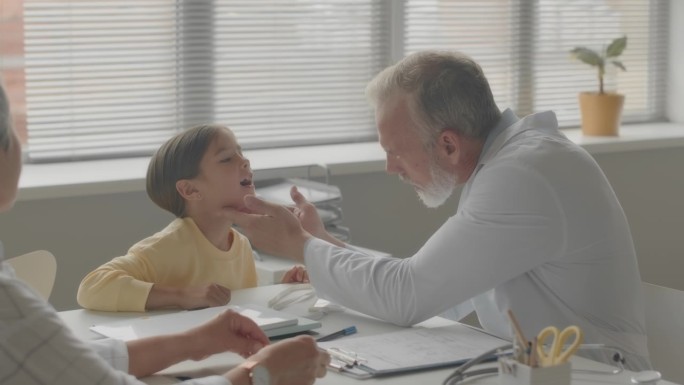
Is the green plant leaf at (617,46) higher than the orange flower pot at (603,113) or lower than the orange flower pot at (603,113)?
higher

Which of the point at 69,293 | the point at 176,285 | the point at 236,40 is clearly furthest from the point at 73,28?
the point at 176,285

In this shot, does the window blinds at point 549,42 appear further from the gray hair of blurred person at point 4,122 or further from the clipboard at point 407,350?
the gray hair of blurred person at point 4,122

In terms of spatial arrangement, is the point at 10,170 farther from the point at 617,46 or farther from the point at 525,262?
the point at 617,46

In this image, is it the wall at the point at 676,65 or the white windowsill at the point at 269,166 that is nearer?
the white windowsill at the point at 269,166

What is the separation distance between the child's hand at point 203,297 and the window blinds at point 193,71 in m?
1.50

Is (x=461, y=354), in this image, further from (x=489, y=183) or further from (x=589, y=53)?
(x=589, y=53)

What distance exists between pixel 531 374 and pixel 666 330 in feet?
2.55

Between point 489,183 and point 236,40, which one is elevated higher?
point 236,40

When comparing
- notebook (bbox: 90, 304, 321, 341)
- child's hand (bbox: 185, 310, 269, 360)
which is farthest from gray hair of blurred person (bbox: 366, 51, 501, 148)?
child's hand (bbox: 185, 310, 269, 360)

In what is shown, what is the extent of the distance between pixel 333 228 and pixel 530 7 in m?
1.67

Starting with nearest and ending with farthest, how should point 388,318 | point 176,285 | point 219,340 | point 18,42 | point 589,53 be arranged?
point 219,340
point 388,318
point 176,285
point 18,42
point 589,53

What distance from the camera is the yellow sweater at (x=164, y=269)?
92.2 inches

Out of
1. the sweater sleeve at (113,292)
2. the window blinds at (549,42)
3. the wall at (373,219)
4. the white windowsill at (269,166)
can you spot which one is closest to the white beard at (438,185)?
the sweater sleeve at (113,292)

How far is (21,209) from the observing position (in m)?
3.36
